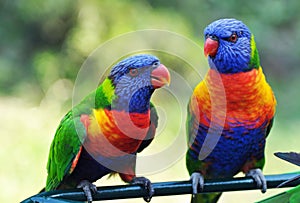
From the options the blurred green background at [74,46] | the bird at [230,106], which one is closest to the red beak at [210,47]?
the bird at [230,106]

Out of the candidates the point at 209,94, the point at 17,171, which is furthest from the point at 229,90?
the point at 17,171

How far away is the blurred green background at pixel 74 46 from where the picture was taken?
10.6ft

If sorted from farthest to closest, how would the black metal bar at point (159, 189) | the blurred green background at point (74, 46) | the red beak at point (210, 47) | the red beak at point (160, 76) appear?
the blurred green background at point (74, 46)
the red beak at point (210, 47)
the red beak at point (160, 76)
the black metal bar at point (159, 189)

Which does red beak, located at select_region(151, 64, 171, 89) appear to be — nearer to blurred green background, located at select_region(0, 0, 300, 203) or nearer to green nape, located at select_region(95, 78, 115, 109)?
green nape, located at select_region(95, 78, 115, 109)

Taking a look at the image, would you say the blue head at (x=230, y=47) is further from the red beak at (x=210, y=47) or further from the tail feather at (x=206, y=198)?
the tail feather at (x=206, y=198)

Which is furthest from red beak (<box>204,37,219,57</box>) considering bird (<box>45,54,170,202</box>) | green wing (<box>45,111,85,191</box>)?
green wing (<box>45,111,85,191</box>)

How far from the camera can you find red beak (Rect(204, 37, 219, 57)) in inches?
49.1

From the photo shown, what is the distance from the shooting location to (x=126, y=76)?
3.85 feet

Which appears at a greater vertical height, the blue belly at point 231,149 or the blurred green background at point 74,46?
the blurred green background at point 74,46

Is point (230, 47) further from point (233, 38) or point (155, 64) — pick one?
point (155, 64)

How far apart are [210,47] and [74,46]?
262 cm

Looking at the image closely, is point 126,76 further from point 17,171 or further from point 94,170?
point 17,171

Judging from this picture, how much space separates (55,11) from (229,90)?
279 cm

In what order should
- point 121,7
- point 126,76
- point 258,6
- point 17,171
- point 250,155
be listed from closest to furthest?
point 126,76, point 250,155, point 17,171, point 121,7, point 258,6
